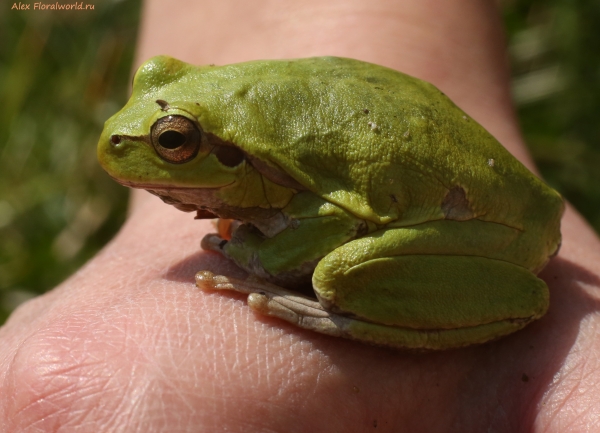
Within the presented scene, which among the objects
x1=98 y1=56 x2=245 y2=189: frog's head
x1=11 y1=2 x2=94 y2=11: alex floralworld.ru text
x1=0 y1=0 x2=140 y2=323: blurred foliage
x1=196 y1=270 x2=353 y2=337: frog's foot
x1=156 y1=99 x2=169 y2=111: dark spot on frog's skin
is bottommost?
x1=0 y1=0 x2=140 y2=323: blurred foliage

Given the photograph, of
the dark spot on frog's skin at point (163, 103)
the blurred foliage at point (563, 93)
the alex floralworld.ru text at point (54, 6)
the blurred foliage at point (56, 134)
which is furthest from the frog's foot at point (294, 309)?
the alex floralworld.ru text at point (54, 6)

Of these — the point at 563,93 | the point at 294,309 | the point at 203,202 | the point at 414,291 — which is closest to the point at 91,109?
the point at 203,202

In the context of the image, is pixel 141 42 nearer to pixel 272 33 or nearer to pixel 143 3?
pixel 143 3

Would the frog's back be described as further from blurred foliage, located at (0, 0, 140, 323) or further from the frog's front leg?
blurred foliage, located at (0, 0, 140, 323)

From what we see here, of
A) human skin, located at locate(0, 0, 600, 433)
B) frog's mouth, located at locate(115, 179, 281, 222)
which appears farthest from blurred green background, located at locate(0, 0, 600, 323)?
frog's mouth, located at locate(115, 179, 281, 222)

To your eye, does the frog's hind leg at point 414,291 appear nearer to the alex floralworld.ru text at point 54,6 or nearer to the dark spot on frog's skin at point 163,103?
the dark spot on frog's skin at point 163,103

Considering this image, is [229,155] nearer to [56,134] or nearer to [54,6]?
[56,134]

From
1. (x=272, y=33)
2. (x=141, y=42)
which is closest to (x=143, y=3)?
(x=141, y=42)
